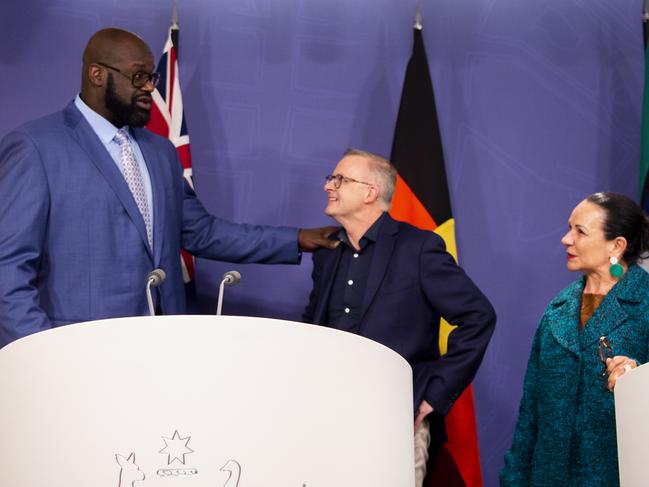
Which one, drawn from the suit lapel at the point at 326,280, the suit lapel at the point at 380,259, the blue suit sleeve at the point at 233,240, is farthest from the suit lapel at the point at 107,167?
the suit lapel at the point at 380,259

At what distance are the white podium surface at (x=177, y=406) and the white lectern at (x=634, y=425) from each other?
1.29 feet

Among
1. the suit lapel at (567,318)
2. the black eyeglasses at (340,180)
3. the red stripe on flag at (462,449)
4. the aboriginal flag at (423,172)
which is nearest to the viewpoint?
the suit lapel at (567,318)

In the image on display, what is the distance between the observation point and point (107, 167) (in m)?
3.46

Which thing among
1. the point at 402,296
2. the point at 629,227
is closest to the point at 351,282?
the point at 402,296

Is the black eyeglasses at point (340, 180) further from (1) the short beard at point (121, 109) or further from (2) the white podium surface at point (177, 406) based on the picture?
(2) the white podium surface at point (177, 406)

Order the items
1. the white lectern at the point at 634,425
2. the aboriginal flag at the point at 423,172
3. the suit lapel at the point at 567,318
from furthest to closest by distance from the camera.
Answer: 1. the aboriginal flag at the point at 423,172
2. the suit lapel at the point at 567,318
3. the white lectern at the point at 634,425

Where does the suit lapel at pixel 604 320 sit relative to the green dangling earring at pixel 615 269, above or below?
below

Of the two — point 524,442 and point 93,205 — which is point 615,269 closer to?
point 524,442

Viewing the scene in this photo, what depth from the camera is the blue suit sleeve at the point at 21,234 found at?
304 centimetres

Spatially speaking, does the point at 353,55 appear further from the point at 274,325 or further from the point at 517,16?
the point at 274,325

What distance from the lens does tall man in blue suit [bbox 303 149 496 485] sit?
11.6 ft

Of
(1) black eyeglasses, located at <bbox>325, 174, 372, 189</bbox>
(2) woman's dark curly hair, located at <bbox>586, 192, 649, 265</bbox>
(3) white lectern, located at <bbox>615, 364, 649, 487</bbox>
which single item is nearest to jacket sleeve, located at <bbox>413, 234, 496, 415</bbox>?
(1) black eyeglasses, located at <bbox>325, 174, 372, 189</bbox>

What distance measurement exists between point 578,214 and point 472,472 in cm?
115

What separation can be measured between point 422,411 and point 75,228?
1240 mm
